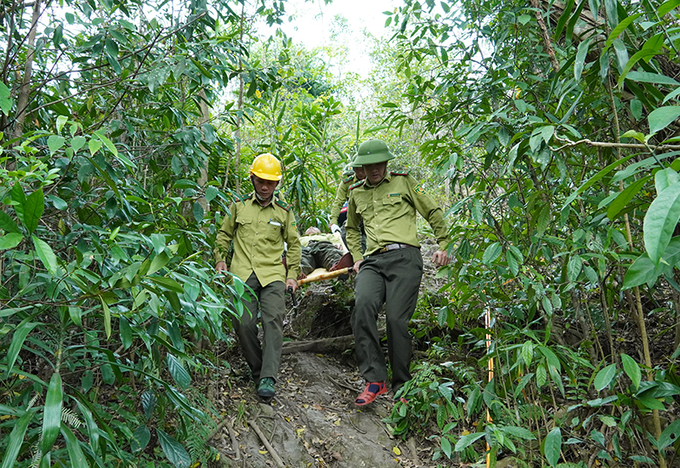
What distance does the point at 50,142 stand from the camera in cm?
145

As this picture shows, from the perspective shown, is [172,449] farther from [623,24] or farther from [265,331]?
[623,24]

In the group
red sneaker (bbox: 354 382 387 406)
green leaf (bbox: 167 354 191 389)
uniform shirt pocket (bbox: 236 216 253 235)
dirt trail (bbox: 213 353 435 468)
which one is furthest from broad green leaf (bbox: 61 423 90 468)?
uniform shirt pocket (bbox: 236 216 253 235)

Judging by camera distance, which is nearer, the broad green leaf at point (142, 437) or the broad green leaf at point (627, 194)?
the broad green leaf at point (627, 194)

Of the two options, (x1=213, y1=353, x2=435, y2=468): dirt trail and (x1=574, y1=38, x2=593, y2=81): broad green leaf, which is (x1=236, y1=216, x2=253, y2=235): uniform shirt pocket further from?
(x1=574, y1=38, x2=593, y2=81): broad green leaf

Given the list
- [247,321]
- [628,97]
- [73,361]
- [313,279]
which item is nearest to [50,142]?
[73,361]

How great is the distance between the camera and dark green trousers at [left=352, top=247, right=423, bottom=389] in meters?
3.59

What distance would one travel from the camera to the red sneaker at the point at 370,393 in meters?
3.57

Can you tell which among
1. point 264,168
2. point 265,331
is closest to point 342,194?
point 264,168

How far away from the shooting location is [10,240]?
3.81ft

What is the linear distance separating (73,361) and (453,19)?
301 cm

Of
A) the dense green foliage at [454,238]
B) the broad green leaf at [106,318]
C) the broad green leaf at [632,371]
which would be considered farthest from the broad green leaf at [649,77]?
the broad green leaf at [106,318]

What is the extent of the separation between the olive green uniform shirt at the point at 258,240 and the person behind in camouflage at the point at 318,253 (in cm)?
103

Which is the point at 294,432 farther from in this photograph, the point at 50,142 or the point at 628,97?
the point at 628,97

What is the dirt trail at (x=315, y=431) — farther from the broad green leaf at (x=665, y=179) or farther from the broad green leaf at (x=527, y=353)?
the broad green leaf at (x=665, y=179)
